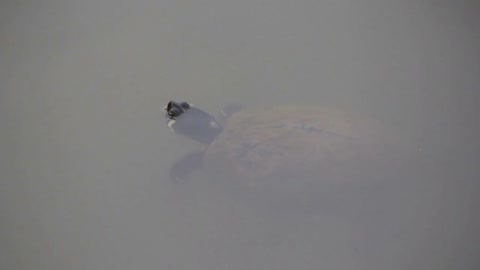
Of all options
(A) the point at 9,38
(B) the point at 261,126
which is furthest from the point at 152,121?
(A) the point at 9,38

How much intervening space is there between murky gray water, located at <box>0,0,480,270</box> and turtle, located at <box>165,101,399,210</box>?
10cm

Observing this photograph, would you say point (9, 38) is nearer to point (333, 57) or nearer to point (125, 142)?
point (125, 142)

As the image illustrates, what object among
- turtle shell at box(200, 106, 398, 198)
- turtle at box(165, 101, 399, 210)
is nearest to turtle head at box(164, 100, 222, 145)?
turtle at box(165, 101, 399, 210)

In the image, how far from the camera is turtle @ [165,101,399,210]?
7.07 feet

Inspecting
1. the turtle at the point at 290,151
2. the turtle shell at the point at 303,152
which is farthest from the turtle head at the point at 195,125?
the turtle shell at the point at 303,152

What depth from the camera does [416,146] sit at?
2.26 m

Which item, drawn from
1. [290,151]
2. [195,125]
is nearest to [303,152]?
[290,151]

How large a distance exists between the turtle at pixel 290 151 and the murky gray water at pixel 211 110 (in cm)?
10

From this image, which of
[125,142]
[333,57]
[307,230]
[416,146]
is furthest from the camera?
[333,57]

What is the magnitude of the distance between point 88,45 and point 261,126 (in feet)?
3.89

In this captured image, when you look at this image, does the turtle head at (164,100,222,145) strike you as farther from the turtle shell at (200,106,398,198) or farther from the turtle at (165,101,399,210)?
the turtle shell at (200,106,398,198)

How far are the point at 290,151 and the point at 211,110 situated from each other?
55cm

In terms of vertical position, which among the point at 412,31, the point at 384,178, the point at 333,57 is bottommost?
the point at 384,178

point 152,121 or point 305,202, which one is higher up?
point 152,121
